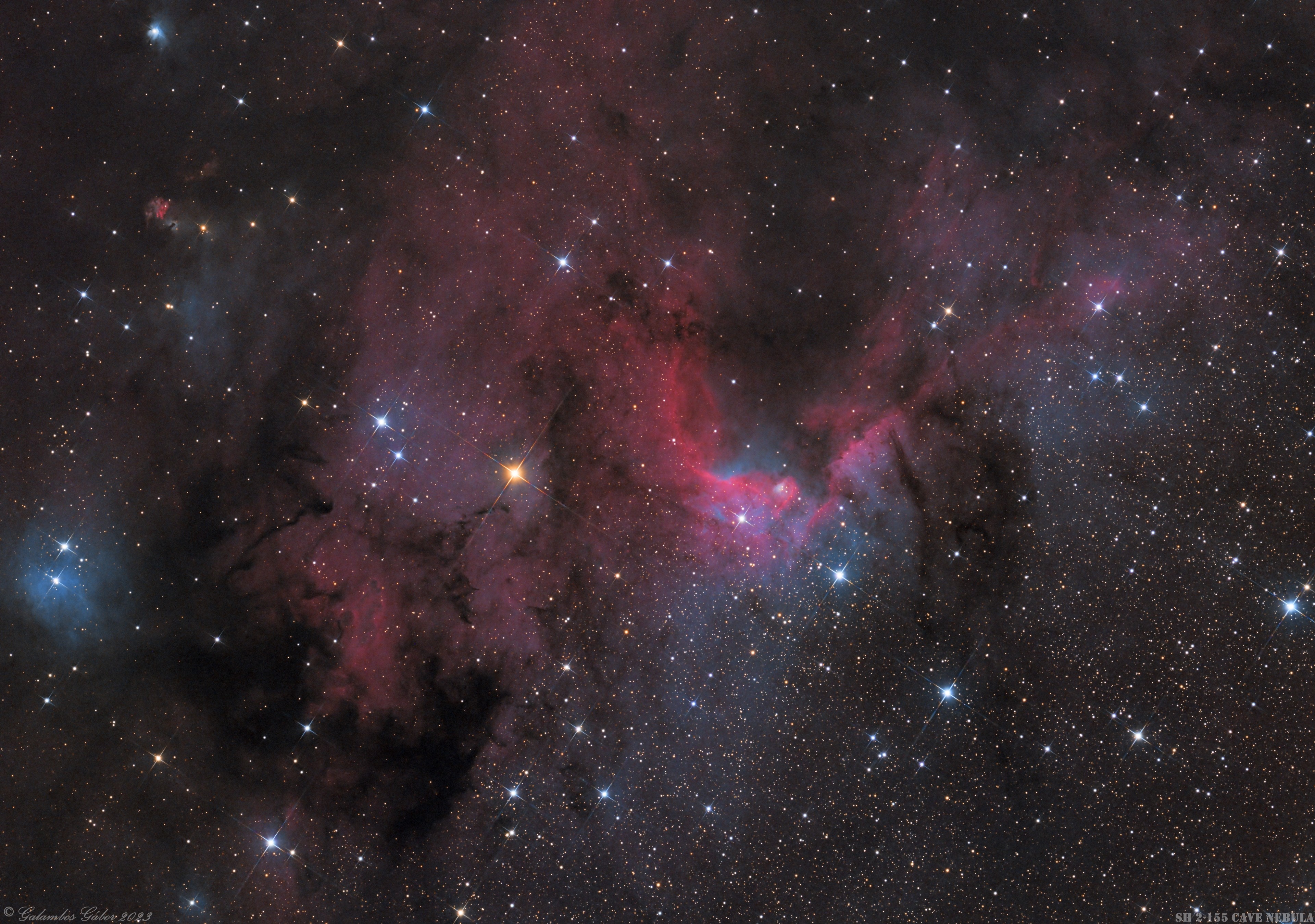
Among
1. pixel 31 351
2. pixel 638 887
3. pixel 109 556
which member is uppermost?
pixel 31 351

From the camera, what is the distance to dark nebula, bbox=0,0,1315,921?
530 centimetres

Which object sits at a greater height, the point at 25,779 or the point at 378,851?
the point at 25,779

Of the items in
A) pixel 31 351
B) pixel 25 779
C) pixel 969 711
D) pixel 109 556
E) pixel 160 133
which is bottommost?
pixel 969 711

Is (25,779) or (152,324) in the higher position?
(152,324)

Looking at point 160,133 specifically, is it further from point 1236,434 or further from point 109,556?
point 1236,434

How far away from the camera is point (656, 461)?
539 cm

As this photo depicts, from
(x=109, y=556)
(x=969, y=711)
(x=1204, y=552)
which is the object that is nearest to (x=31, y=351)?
(x=109, y=556)

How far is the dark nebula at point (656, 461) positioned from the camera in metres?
5.30

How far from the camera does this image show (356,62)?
5355mm

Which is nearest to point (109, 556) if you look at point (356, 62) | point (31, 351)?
point (31, 351)

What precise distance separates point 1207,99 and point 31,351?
382 inches

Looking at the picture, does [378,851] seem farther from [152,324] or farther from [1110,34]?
[1110,34]

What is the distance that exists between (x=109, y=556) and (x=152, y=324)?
1892 millimetres

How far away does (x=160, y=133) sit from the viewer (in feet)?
17.5
